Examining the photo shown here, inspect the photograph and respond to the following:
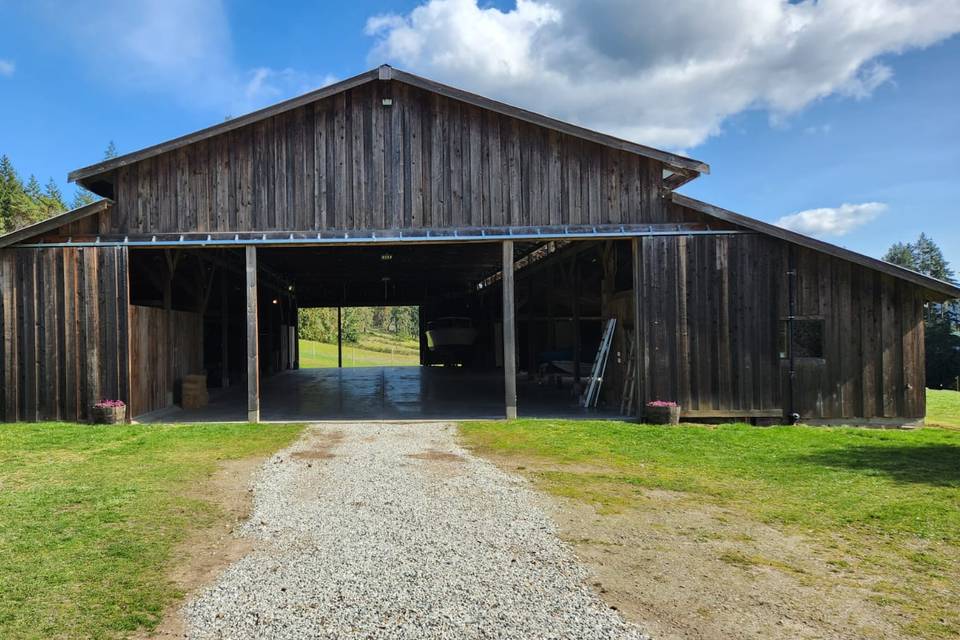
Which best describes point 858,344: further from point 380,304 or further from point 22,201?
point 22,201

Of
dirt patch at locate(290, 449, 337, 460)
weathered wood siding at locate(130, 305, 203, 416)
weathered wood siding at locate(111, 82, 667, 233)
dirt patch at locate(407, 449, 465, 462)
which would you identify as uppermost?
weathered wood siding at locate(111, 82, 667, 233)

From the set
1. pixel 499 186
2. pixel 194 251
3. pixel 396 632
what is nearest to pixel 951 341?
pixel 499 186

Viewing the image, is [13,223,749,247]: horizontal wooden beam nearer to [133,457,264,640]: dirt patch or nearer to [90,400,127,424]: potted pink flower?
[90,400,127,424]: potted pink flower

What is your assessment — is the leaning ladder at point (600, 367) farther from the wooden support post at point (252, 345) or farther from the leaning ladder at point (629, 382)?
the wooden support post at point (252, 345)

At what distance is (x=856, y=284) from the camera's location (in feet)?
37.6

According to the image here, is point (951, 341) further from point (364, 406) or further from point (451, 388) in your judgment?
point (364, 406)

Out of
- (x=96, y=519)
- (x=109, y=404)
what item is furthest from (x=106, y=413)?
(x=96, y=519)

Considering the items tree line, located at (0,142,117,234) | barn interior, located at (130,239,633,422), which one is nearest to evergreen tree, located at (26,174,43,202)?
tree line, located at (0,142,117,234)

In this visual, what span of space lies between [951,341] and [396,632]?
58149 millimetres

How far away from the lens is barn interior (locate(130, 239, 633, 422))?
13234 millimetres

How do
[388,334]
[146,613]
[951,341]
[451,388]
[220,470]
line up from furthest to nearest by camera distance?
[388,334], [951,341], [451,388], [220,470], [146,613]

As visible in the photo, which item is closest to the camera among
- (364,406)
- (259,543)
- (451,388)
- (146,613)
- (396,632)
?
(396,632)

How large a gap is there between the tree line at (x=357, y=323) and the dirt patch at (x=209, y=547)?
44.3m

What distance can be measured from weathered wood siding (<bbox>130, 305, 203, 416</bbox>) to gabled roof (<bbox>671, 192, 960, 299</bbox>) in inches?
429
